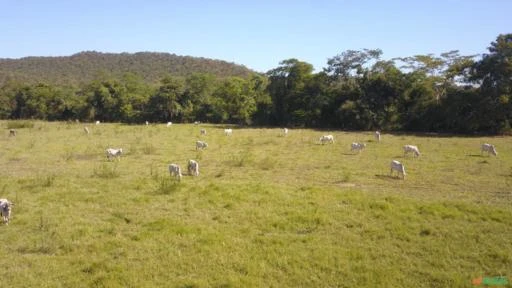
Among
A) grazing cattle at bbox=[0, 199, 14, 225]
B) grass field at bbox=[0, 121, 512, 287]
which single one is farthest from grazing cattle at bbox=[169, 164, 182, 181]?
grazing cattle at bbox=[0, 199, 14, 225]

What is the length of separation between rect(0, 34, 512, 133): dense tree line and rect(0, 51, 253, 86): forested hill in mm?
59153

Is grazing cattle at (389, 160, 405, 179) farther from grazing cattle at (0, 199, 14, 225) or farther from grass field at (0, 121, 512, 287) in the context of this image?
grazing cattle at (0, 199, 14, 225)

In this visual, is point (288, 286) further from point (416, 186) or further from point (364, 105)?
point (364, 105)

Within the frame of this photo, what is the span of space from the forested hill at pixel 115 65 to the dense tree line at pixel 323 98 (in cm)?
5915

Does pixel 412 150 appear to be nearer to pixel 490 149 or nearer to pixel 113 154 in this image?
pixel 490 149

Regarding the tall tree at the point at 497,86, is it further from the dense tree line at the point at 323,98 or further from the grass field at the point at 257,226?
the grass field at the point at 257,226

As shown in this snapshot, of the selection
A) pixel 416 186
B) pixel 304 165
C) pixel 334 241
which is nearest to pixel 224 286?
pixel 334 241

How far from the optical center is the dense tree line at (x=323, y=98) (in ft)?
117

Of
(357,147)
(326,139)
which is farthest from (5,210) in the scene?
(326,139)

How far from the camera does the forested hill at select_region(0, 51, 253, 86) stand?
12538 cm

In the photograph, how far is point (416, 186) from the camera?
14.7m

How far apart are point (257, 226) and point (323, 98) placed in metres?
37.2

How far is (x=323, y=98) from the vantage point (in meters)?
45.7

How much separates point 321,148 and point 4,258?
65.8ft
